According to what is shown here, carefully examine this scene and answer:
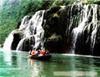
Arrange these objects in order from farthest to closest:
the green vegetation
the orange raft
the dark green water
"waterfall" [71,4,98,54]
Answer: the green vegetation → "waterfall" [71,4,98,54] → the orange raft → the dark green water

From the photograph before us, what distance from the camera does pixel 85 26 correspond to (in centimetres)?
5828

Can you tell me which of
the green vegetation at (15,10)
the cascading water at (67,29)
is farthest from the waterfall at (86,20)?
the green vegetation at (15,10)

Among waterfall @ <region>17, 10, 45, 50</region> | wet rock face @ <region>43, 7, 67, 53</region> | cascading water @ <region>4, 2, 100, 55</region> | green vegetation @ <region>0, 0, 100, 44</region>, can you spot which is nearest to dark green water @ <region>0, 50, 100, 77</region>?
cascading water @ <region>4, 2, 100, 55</region>

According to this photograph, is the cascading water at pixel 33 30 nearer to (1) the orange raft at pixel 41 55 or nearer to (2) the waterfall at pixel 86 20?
(2) the waterfall at pixel 86 20

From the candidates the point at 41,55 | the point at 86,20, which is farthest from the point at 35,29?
the point at 41,55

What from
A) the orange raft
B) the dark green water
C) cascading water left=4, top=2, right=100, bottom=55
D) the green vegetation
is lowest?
the dark green water

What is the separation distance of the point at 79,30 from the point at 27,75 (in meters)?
32.5

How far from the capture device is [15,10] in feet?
324

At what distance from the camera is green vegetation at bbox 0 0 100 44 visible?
87769mm

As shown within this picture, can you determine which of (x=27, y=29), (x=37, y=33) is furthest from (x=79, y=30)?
(x=27, y=29)

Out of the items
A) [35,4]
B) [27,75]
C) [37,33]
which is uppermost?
[35,4]

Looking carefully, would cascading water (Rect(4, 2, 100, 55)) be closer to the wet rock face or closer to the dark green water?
the wet rock face

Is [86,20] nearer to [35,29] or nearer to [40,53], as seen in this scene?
[35,29]

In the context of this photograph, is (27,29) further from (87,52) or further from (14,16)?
(14,16)
